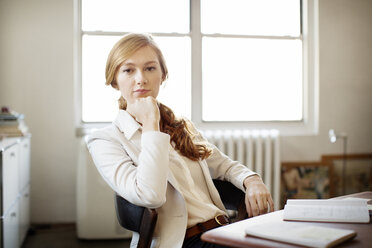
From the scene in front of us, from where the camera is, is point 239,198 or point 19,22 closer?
point 239,198

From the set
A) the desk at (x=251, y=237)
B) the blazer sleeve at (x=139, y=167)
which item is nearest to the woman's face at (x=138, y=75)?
the blazer sleeve at (x=139, y=167)

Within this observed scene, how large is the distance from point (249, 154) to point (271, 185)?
0.36m

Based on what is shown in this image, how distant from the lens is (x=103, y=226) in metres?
3.19

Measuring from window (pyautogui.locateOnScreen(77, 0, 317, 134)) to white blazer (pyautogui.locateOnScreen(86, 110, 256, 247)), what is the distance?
87.0 inches

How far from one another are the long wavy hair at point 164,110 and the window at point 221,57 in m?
2.00

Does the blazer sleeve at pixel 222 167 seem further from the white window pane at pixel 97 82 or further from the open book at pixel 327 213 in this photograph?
the white window pane at pixel 97 82

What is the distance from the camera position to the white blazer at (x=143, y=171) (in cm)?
133

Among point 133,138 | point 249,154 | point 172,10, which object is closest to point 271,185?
point 249,154

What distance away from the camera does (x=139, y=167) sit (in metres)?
1.35

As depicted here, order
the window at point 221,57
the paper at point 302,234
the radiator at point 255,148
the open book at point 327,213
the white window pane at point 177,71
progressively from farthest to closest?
the white window pane at point 177,71 → the window at point 221,57 → the radiator at point 255,148 → the open book at point 327,213 → the paper at point 302,234

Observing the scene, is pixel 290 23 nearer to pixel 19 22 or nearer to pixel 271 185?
pixel 271 185

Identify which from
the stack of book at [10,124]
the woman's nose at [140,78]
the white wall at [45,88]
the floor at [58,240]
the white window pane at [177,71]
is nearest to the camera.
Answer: the woman's nose at [140,78]

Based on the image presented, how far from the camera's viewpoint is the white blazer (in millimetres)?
1325

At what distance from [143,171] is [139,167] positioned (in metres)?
0.03
